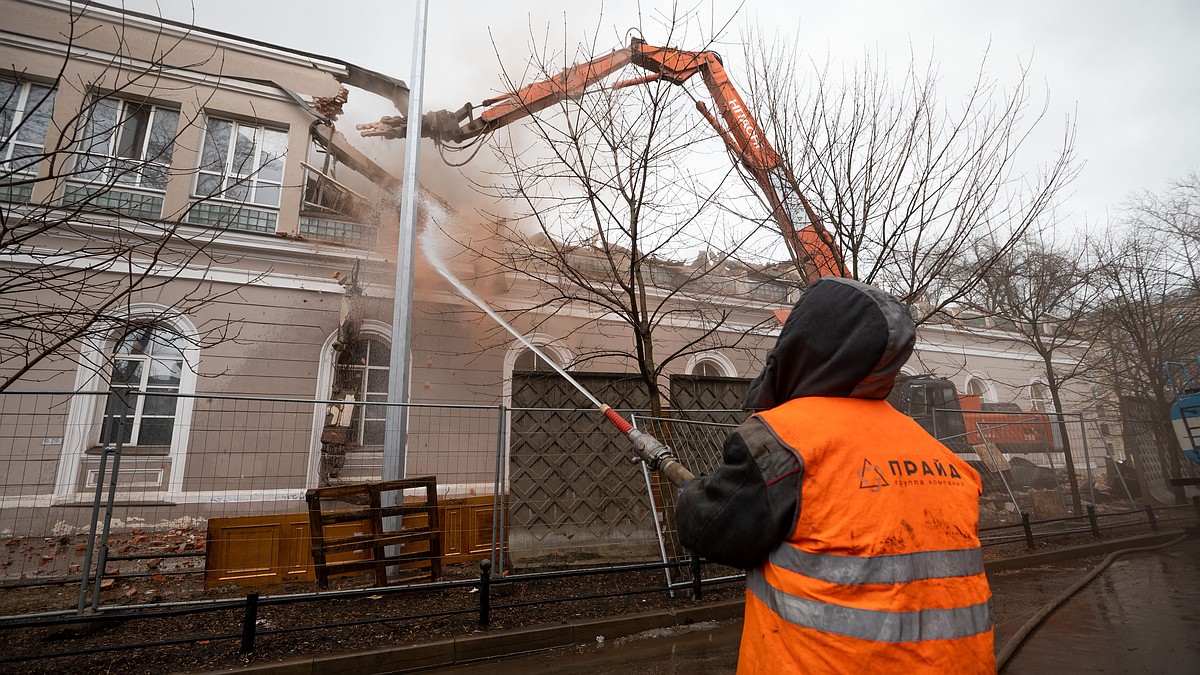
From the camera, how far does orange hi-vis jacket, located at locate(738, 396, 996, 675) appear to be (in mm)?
1396

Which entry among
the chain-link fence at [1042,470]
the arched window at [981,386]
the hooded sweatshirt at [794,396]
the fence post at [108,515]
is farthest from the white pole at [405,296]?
the arched window at [981,386]

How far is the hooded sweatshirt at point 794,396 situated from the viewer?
1.50 meters

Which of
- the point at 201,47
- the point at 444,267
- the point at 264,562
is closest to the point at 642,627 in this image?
the point at 264,562

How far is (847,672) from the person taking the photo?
138 cm

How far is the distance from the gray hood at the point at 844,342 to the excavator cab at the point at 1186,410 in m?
14.3

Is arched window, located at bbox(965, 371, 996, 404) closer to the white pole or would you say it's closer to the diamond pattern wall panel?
the diamond pattern wall panel

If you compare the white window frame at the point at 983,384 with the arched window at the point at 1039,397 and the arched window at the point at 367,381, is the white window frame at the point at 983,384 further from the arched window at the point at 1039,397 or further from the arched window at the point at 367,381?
the arched window at the point at 367,381

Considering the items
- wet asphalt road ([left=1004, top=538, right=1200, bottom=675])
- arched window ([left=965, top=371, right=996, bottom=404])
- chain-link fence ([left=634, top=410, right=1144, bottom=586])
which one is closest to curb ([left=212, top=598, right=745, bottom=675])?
wet asphalt road ([left=1004, top=538, right=1200, bottom=675])

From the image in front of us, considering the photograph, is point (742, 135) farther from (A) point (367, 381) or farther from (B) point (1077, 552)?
(A) point (367, 381)

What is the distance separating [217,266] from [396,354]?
21.4 ft

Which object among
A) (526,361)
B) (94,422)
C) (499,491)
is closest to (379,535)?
(499,491)

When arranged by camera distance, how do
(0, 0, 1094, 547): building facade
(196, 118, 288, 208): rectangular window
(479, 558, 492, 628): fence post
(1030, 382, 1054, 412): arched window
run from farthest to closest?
(1030, 382, 1054, 412): arched window → (196, 118, 288, 208): rectangular window → (0, 0, 1094, 547): building facade → (479, 558, 492, 628): fence post

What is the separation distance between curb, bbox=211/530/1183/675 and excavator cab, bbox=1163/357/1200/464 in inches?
453

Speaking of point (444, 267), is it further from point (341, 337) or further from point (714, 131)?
point (714, 131)
